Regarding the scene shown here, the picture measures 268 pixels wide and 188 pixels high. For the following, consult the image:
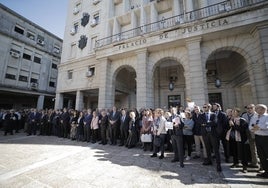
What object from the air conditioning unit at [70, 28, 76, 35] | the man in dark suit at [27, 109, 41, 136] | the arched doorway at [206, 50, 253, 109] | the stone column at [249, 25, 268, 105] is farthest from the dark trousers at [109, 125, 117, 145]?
the air conditioning unit at [70, 28, 76, 35]

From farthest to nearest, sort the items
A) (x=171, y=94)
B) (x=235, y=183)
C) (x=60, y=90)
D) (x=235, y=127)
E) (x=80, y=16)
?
(x=80, y=16), (x=60, y=90), (x=171, y=94), (x=235, y=127), (x=235, y=183)

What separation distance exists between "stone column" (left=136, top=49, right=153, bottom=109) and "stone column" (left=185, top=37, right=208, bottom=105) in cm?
285

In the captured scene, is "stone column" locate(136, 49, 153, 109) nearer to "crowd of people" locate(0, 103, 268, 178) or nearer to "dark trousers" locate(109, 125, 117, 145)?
"crowd of people" locate(0, 103, 268, 178)

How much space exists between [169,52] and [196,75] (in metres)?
2.92

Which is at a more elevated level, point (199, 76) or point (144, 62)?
point (144, 62)

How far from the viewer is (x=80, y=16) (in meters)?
18.3

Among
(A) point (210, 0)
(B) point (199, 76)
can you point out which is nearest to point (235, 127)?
(B) point (199, 76)

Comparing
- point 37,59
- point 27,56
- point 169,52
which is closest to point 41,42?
point 37,59

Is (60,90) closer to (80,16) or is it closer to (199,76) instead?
(80,16)

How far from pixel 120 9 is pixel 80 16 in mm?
6213

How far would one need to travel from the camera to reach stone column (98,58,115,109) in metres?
11.9

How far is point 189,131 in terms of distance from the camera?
5551 mm

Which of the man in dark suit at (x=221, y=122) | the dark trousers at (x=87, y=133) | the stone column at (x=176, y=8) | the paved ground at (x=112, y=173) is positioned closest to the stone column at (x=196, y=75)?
the man in dark suit at (x=221, y=122)

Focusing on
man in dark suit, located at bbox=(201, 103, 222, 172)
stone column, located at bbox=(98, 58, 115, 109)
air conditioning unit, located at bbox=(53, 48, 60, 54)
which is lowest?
man in dark suit, located at bbox=(201, 103, 222, 172)
